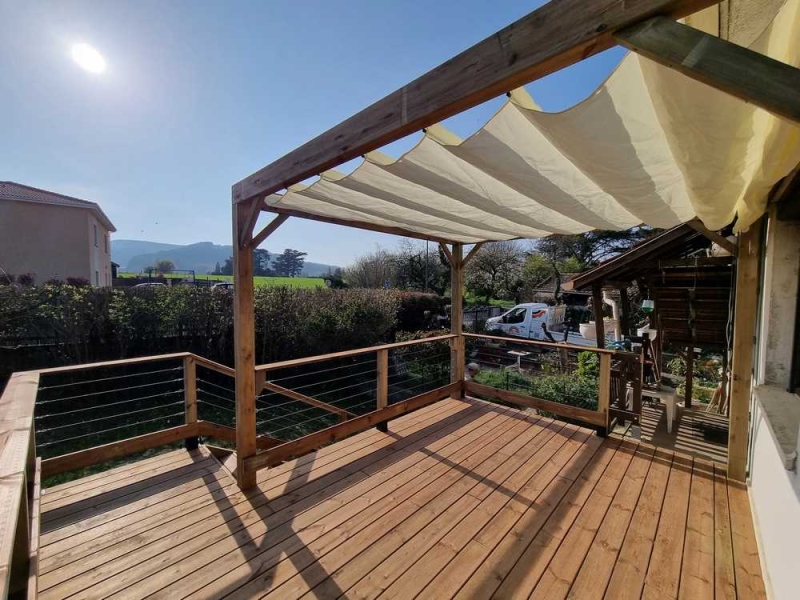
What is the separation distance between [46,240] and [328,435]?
1658cm

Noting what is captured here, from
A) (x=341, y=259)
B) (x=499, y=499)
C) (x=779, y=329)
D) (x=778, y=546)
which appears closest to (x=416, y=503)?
(x=499, y=499)

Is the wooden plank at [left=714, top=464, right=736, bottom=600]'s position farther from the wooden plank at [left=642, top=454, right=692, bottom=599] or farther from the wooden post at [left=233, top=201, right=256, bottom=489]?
the wooden post at [left=233, top=201, right=256, bottom=489]

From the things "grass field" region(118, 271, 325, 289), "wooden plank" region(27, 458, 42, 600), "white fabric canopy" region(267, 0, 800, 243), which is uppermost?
"white fabric canopy" region(267, 0, 800, 243)

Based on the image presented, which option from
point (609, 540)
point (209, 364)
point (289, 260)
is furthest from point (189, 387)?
point (289, 260)

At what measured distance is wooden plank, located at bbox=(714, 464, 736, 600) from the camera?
67.7 inches

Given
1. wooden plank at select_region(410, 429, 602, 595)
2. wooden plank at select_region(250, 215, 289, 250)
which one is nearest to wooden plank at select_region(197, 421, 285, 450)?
wooden plank at select_region(250, 215, 289, 250)

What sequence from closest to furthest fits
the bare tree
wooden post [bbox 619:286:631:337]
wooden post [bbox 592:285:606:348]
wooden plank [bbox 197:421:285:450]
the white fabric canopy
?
the white fabric canopy
wooden plank [bbox 197:421:285:450]
wooden post [bbox 592:285:606:348]
wooden post [bbox 619:286:631:337]
the bare tree

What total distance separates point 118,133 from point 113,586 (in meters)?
5.63

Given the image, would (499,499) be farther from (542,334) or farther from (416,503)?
(542,334)

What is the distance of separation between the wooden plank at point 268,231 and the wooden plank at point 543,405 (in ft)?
10.4

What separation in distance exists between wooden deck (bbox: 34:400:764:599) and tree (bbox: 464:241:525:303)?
636 inches

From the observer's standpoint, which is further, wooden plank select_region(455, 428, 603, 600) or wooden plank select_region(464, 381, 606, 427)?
wooden plank select_region(464, 381, 606, 427)

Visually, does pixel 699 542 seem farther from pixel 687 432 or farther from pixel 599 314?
pixel 599 314

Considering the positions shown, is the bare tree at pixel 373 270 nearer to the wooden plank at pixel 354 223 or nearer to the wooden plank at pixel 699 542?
the wooden plank at pixel 354 223
